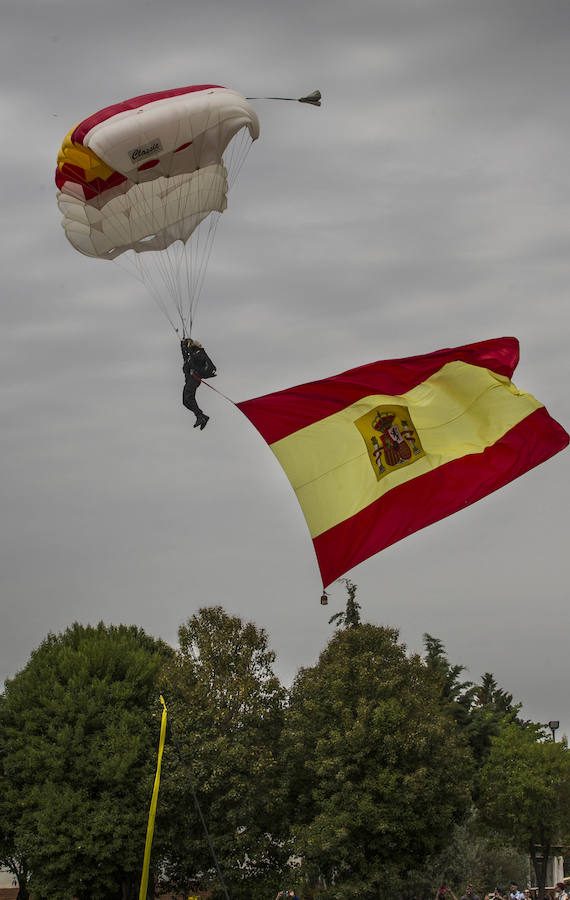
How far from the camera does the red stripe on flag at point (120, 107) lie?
2262 centimetres

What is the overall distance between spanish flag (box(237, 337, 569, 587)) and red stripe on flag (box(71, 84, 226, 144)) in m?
7.54

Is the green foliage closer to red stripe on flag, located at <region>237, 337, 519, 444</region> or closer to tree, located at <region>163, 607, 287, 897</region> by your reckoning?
tree, located at <region>163, 607, 287, 897</region>

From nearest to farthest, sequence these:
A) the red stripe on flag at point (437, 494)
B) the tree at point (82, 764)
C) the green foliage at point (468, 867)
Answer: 1. the red stripe on flag at point (437, 494)
2. the tree at point (82, 764)
3. the green foliage at point (468, 867)

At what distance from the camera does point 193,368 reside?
22.7m

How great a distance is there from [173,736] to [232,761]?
2.05 m

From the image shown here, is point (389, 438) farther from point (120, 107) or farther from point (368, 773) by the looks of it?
point (368, 773)

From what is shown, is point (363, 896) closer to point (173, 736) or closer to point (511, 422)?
point (173, 736)

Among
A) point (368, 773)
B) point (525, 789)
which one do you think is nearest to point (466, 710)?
point (525, 789)

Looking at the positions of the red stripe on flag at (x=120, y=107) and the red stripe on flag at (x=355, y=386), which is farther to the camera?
the red stripe on flag at (x=120, y=107)

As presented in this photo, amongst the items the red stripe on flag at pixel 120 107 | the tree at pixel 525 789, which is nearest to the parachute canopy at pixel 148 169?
the red stripe on flag at pixel 120 107

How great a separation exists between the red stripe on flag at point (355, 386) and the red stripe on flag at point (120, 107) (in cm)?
753

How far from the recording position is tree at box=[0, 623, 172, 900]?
3894cm

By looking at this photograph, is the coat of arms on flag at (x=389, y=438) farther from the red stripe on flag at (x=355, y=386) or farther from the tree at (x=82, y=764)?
the tree at (x=82, y=764)

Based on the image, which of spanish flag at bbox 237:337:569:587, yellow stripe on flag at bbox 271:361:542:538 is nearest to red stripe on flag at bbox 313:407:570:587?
spanish flag at bbox 237:337:569:587
